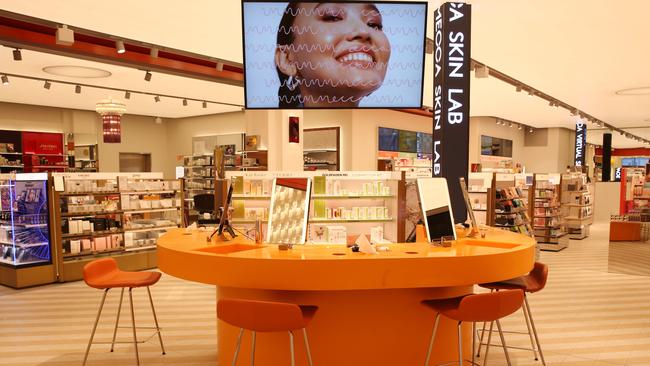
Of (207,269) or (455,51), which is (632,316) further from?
(207,269)

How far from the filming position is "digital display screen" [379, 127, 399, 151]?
13095 mm

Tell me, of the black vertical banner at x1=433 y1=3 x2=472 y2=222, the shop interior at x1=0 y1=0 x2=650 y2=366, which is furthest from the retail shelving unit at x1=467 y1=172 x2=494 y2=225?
the black vertical banner at x1=433 y1=3 x2=472 y2=222

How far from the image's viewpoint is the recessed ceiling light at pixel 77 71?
797 cm

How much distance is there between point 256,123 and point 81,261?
3.97m

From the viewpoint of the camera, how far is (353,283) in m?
2.84

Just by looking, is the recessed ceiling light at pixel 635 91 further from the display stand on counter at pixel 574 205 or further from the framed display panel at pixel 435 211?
the framed display panel at pixel 435 211

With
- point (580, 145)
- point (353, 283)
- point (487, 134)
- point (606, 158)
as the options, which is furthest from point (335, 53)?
point (606, 158)

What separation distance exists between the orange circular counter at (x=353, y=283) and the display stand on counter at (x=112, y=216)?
421cm

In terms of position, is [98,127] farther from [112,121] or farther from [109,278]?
[109,278]

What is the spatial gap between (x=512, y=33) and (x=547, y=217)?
5564 mm

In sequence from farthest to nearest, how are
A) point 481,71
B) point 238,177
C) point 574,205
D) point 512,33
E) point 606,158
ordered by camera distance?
point 606,158, point 574,205, point 481,71, point 238,177, point 512,33

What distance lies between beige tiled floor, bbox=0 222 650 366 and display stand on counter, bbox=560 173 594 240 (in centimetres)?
461

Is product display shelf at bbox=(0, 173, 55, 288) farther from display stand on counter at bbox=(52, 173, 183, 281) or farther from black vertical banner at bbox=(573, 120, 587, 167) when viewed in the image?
black vertical banner at bbox=(573, 120, 587, 167)

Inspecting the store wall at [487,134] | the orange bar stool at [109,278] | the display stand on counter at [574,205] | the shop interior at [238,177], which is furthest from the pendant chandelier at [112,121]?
the display stand on counter at [574,205]
